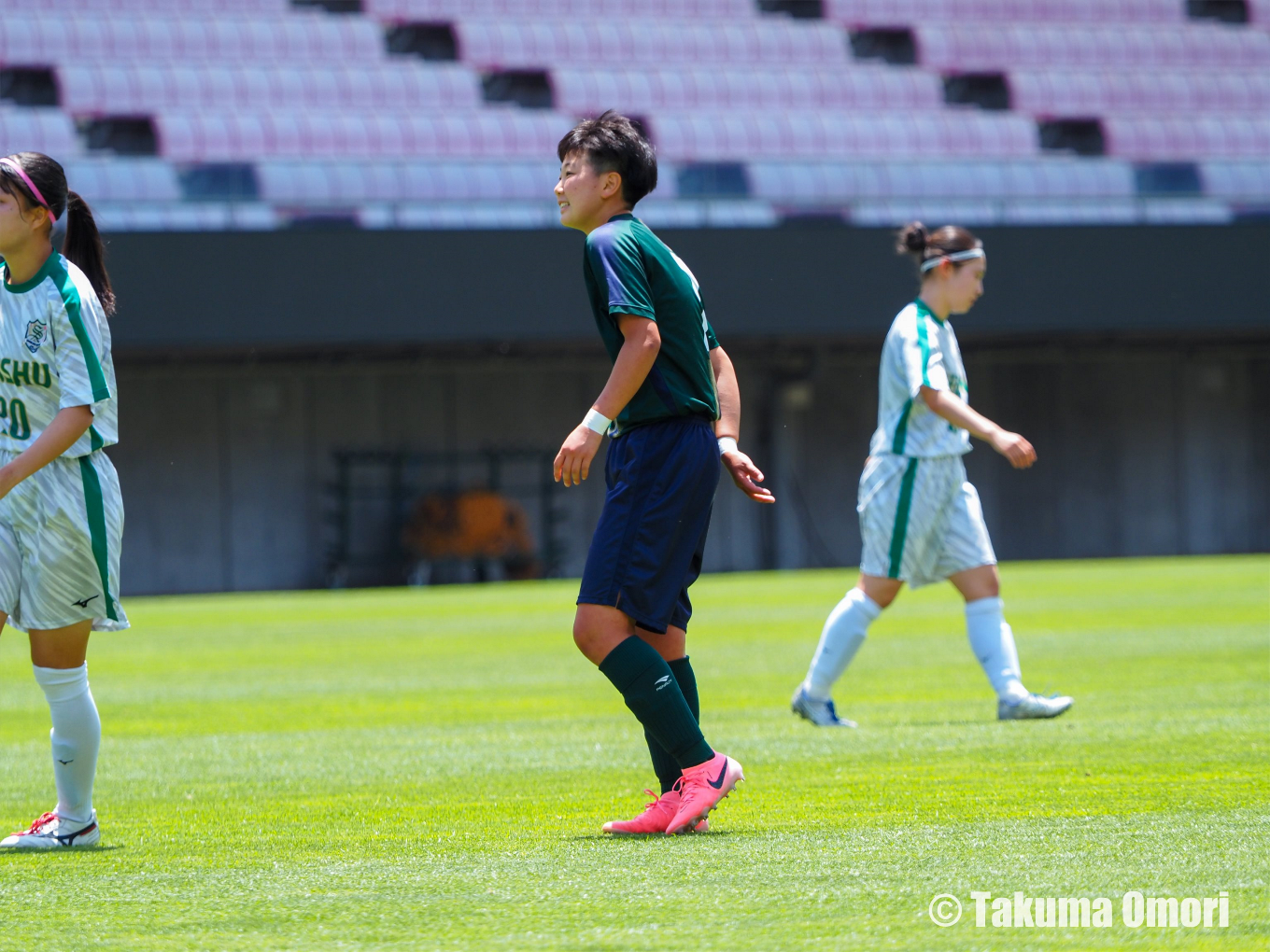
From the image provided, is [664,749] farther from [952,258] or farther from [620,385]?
[952,258]

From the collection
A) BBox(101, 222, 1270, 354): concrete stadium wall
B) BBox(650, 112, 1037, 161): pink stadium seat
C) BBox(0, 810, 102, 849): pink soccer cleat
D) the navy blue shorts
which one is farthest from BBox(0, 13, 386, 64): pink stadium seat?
the navy blue shorts

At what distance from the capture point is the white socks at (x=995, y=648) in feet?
22.3

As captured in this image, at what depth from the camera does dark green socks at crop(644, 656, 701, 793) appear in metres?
4.37

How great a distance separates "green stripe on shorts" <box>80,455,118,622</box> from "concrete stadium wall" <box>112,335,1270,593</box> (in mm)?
21809

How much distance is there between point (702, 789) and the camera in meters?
4.09

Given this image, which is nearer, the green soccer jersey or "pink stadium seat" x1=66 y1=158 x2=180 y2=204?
the green soccer jersey

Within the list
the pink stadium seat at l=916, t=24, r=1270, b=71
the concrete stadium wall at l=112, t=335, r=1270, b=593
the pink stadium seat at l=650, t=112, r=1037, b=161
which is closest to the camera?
the concrete stadium wall at l=112, t=335, r=1270, b=593

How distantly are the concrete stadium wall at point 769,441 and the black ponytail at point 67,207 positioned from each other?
70.4 feet

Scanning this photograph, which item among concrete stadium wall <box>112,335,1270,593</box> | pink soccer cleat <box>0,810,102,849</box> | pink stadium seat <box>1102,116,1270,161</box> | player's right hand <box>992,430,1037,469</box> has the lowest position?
concrete stadium wall <box>112,335,1270,593</box>

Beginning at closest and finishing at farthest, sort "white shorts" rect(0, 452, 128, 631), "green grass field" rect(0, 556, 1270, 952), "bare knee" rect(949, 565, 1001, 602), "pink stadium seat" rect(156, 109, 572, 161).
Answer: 1. "green grass field" rect(0, 556, 1270, 952)
2. "white shorts" rect(0, 452, 128, 631)
3. "bare knee" rect(949, 565, 1001, 602)
4. "pink stadium seat" rect(156, 109, 572, 161)

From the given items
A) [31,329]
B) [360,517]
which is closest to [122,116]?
[360,517]

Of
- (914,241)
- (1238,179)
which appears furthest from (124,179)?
(914,241)

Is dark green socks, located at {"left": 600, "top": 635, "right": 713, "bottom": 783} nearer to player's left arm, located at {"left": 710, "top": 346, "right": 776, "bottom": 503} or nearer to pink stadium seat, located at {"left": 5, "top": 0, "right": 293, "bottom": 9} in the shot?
player's left arm, located at {"left": 710, "top": 346, "right": 776, "bottom": 503}

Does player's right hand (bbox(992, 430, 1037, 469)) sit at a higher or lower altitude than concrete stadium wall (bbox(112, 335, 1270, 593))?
higher
